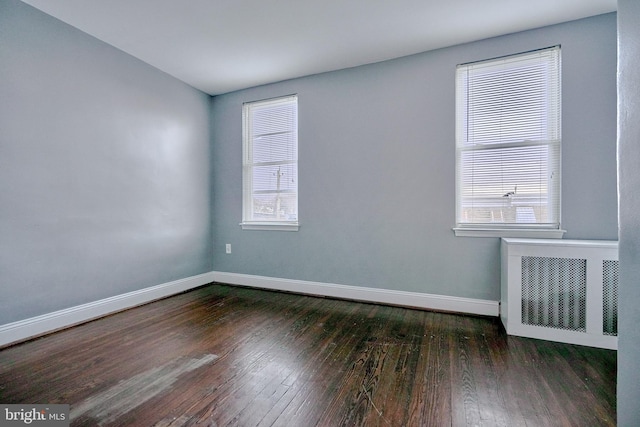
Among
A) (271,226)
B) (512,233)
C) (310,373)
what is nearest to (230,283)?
(271,226)

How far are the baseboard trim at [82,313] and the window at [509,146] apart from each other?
318 centimetres

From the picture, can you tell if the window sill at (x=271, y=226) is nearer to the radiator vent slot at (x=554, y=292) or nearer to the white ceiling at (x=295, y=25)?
the white ceiling at (x=295, y=25)

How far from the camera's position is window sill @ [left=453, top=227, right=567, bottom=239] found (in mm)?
2420

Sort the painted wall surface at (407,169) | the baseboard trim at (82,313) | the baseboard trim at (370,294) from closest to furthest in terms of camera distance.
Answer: the baseboard trim at (82,313) < the painted wall surface at (407,169) < the baseboard trim at (370,294)

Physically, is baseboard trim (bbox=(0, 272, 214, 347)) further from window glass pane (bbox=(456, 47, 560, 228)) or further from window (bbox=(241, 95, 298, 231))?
window glass pane (bbox=(456, 47, 560, 228))

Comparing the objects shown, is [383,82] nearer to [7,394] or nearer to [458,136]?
[458,136]

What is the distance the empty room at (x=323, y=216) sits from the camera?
1599 millimetres

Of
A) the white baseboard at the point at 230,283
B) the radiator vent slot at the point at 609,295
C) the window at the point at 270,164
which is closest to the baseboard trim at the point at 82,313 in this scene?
the white baseboard at the point at 230,283

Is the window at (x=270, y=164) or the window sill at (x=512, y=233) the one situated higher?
the window at (x=270, y=164)

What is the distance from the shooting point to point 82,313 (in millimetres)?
2516

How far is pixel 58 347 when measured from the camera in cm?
205

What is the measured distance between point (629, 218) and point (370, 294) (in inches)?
93.4

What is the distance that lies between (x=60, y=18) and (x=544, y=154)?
4.18m

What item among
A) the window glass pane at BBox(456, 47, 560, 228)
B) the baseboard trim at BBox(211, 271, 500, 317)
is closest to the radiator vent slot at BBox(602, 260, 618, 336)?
the window glass pane at BBox(456, 47, 560, 228)
